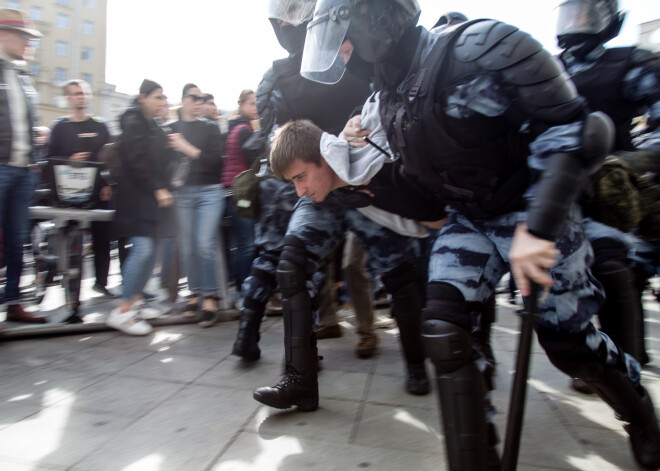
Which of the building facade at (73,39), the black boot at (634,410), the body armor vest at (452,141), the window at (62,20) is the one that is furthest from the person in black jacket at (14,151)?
the window at (62,20)

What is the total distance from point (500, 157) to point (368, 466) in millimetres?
1231

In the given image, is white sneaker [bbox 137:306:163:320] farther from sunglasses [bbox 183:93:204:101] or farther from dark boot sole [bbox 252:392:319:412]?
dark boot sole [bbox 252:392:319:412]

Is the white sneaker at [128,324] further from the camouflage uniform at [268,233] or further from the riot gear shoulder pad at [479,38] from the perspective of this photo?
the riot gear shoulder pad at [479,38]

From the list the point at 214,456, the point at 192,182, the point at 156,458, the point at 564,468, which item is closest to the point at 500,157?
the point at 564,468

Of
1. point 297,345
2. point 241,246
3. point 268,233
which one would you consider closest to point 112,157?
point 241,246

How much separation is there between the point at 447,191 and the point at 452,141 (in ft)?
0.76

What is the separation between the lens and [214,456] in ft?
6.63

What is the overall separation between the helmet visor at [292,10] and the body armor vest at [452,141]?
3.66 ft

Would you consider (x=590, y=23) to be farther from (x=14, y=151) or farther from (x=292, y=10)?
(x=14, y=151)

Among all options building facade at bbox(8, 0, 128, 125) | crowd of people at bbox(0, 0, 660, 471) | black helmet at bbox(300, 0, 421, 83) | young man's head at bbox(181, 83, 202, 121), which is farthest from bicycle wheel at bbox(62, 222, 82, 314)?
building facade at bbox(8, 0, 128, 125)

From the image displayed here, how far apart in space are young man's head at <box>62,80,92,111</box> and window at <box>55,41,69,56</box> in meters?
48.7

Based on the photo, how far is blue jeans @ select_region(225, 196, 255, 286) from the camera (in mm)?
4594

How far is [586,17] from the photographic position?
2496mm

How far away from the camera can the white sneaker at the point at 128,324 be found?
3.79 metres
